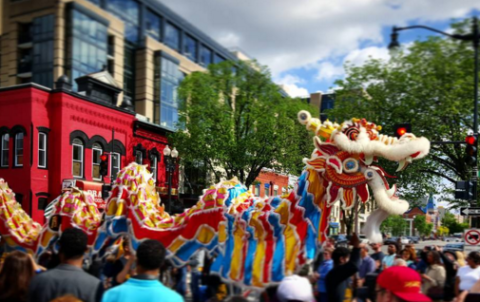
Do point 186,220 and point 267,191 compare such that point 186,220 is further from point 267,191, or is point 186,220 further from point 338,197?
point 267,191

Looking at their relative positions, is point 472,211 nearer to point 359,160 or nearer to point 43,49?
point 359,160

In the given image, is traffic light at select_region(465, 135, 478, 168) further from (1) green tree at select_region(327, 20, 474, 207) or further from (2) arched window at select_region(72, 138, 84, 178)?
(2) arched window at select_region(72, 138, 84, 178)

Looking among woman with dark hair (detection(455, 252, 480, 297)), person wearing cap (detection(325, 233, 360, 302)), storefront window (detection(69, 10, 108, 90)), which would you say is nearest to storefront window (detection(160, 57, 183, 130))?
storefront window (detection(69, 10, 108, 90))

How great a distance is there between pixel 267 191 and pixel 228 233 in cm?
3449

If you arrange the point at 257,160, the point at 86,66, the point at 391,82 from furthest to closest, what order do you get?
the point at 86,66 → the point at 257,160 → the point at 391,82

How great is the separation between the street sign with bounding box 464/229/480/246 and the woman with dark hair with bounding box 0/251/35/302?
30.4ft

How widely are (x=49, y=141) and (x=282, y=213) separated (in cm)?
1876

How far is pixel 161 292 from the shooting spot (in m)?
3.28

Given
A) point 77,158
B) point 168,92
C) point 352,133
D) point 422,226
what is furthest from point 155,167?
point 422,226

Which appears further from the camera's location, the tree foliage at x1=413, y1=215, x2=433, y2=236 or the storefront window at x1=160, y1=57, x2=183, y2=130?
the tree foliage at x1=413, y1=215, x2=433, y2=236

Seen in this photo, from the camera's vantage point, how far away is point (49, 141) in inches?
914

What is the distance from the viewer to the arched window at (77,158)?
78.6 ft

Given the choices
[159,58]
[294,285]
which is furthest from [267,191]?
[294,285]

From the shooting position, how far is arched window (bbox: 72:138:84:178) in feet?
78.6
